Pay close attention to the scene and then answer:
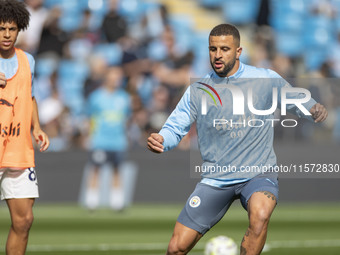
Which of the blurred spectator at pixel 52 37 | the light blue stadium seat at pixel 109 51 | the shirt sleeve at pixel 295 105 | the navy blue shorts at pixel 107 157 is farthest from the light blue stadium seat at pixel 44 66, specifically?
the shirt sleeve at pixel 295 105

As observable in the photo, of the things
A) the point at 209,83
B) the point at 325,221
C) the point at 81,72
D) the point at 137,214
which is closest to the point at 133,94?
the point at 81,72

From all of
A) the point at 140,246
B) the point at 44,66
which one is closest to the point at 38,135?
the point at 140,246

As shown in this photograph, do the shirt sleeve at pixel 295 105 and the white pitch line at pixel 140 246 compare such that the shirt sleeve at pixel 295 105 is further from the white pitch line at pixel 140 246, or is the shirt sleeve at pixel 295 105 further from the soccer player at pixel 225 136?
the white pitch line at pixel 140 246

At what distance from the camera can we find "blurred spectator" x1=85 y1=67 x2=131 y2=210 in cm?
1582

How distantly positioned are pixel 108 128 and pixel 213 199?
9.23 metres

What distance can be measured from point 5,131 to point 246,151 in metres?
2.16

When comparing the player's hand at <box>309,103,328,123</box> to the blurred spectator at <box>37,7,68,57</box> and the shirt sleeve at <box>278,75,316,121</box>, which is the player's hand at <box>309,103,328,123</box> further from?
the blurred spectator at <box>37,7,68,57</box>

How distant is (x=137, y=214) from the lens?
15.3 metres

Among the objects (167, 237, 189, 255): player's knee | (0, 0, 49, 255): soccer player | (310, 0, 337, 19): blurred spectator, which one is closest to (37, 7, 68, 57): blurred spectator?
(310, 0, 337, 19): blurred spectator

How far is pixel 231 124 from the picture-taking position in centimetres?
704

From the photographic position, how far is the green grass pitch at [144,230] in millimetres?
10477

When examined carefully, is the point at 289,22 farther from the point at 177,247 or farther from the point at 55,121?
the point at 177,247

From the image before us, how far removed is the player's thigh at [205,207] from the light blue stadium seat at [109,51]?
12.1 m

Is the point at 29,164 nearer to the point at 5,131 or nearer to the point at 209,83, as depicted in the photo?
the point at 5,131
